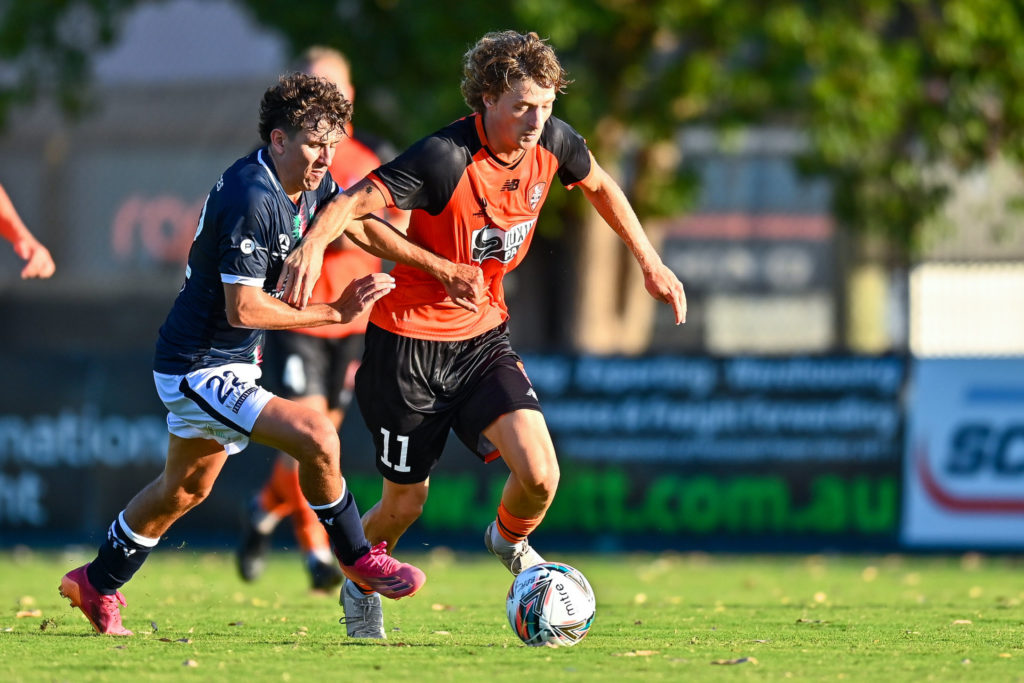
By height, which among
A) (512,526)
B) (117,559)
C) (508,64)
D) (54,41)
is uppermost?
(54,41)

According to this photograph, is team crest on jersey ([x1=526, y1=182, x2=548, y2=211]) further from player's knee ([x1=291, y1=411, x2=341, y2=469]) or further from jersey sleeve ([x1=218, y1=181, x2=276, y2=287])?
player's knee ([x1=291, y1=411, x2=341, y2=469])

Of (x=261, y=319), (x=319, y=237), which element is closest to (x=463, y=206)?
(x=319, y=237)

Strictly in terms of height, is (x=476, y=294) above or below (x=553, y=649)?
above

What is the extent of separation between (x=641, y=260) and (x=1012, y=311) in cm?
1311

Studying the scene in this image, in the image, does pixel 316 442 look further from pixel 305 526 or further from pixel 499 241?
pixel 305 526

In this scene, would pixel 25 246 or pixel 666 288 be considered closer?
pixel 666 288

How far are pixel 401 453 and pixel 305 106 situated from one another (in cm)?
155

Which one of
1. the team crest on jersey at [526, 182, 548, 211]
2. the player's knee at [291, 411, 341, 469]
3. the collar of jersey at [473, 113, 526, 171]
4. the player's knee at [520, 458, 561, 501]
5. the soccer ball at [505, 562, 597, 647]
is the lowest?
the soccer ball at [505, 562, 597, 647]

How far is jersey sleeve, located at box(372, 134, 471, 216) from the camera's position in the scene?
634 centimetres

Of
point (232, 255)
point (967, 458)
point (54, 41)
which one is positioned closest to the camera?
point (232, 255)

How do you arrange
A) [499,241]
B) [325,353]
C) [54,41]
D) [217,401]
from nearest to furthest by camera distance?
[217,401] → [499,241] → [325,353] → [54,41]

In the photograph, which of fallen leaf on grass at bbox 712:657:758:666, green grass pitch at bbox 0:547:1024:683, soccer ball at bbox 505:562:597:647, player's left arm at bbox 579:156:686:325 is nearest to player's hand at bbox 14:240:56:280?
green grass pitch at bbox 0:547:1024:683

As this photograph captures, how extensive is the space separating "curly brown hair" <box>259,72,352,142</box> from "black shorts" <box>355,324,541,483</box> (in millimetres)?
994

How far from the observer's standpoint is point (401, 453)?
→ 22.3ft
